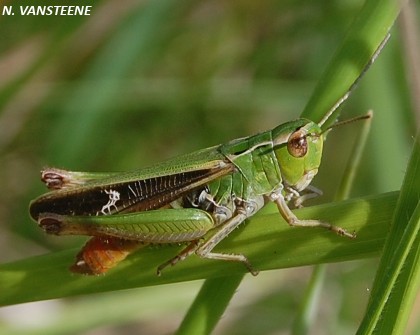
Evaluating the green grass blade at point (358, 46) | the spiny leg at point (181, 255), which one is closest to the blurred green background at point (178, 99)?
the spiny leg at point (181, 255)

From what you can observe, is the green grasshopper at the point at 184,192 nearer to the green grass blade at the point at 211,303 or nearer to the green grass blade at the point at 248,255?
the green grass blade at the point at 248,255

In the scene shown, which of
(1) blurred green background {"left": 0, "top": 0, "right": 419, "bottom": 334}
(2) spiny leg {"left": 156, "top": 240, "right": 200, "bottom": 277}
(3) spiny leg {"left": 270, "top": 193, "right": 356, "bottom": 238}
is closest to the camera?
(3) spiny leg {"left": 270, "top": 193, "right": 356, "bottom": 238}

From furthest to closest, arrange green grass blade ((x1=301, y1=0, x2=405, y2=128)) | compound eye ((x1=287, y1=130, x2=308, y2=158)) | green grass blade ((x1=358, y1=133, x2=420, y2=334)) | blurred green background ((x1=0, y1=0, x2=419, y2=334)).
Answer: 1. blurred green background ((x1=0, y1=0, x2=419, y2=334))
2. compound eye ((x1=287, y1=130, x2=308, y2=158))
3. green grass blade ((x1=301, y1=0, x2=405, y2=128))
4. green grass blade ((x1=358, y1=133, x2=420, y2=334))

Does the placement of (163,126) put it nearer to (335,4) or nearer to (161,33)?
(161,33)

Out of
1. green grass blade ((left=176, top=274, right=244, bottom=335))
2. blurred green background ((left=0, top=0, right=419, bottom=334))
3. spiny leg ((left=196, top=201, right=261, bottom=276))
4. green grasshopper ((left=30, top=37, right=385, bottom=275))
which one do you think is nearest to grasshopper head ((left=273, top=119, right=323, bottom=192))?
green grasshopper ((left=30, top=37, right=385, bottom=275))

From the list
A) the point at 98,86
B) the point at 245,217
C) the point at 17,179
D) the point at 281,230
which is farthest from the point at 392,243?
the point at 17,179

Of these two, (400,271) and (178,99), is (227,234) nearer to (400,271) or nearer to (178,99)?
(400,271)

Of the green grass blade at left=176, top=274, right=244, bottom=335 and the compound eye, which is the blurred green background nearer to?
the compound eye

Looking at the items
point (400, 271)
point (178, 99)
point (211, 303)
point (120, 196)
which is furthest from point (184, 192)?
point (178, 99)

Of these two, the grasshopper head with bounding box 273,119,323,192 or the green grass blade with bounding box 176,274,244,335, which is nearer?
the green grass blade with bounding box 176,274,244,335
